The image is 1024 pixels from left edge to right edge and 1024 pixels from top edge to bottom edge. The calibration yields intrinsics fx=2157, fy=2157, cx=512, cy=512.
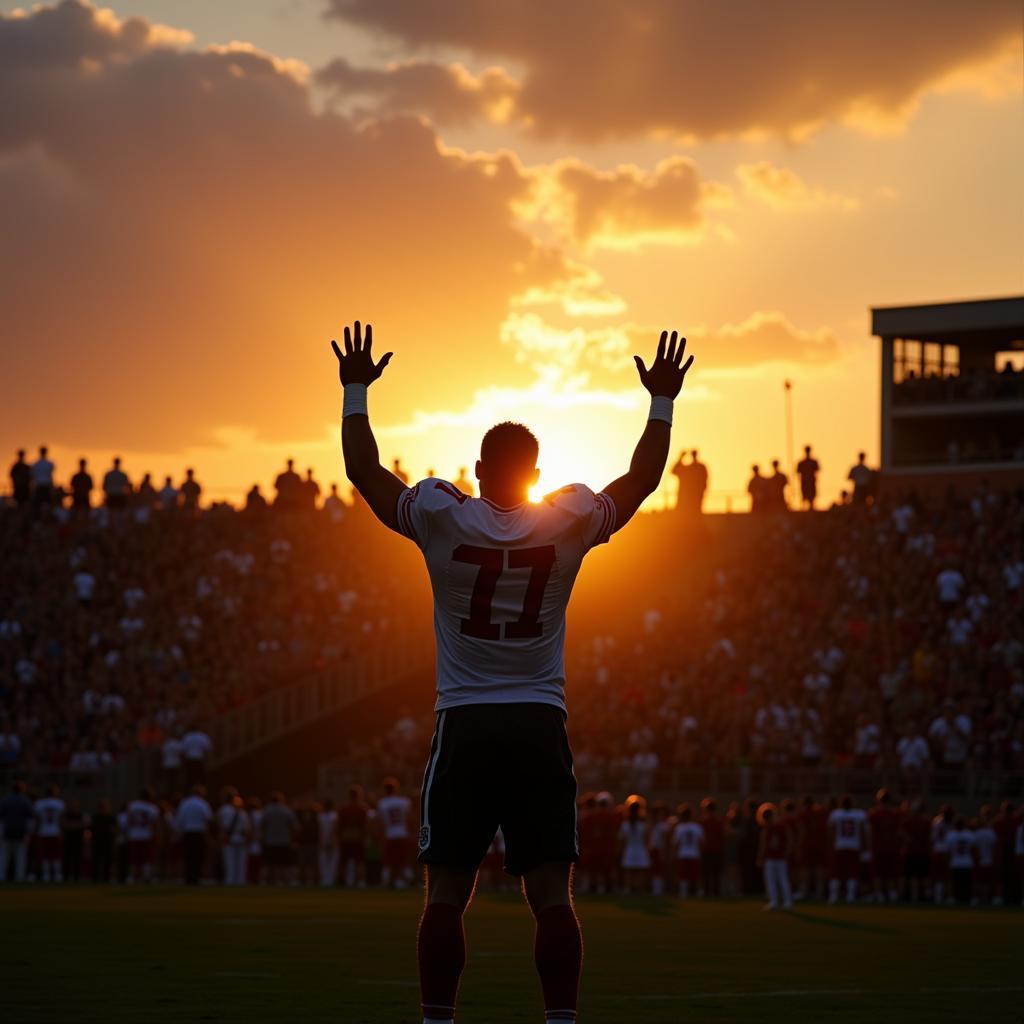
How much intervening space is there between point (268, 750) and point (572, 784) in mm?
35703

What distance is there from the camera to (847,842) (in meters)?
31.8

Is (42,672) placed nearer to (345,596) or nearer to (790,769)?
(345,596)

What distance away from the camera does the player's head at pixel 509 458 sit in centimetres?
747

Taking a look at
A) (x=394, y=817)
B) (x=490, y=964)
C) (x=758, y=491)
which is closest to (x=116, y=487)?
(x=758, y=491)

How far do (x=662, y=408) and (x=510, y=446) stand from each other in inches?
24.1

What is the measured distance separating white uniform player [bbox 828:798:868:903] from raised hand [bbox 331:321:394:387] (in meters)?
25.0

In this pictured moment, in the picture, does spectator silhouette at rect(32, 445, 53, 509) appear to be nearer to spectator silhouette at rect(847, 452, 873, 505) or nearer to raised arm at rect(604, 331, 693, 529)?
spectator silhouette at rect(847, 452, 873, 505)

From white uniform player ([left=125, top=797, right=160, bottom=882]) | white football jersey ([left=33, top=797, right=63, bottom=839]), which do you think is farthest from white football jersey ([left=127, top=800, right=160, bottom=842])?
white football jersey ([left=33, top=797, right=63, bottom=839])

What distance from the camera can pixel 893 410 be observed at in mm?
57594

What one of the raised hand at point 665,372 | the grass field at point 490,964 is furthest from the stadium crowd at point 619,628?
the raised hand at point 665,372

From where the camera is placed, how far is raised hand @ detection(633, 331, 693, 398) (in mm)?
7730

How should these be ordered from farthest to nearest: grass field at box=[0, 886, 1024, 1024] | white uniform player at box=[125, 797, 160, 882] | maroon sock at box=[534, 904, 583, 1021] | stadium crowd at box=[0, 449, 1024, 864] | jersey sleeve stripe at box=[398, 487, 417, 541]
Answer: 1. stadium crowd at box=[0, 449, 1024, 864]
2. white uniform player at box=[125, 797, 160, 882]
3. grass field at box=[0, 886, 1024, 1024]
4. jersey sleeve stripe at box=[398, 487, 417, 541]
5. maroon sock at box=[534, 904, 583, 1021]

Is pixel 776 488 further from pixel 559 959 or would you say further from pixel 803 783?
pixel 559 959

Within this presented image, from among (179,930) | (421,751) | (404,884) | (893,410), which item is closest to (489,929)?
(179,930)
